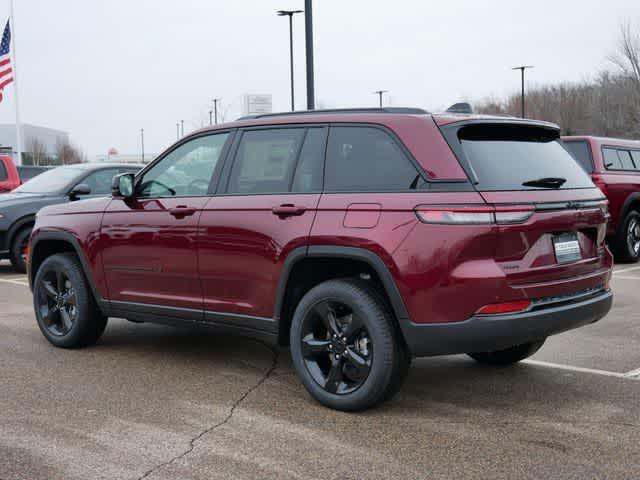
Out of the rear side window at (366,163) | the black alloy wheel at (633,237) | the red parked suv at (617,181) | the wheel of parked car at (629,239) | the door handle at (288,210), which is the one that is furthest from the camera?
the black alloy wheel at (633,237)

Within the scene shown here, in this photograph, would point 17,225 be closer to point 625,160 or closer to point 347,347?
point 347,347

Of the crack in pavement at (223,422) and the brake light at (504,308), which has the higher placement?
the brake light at (504,308)

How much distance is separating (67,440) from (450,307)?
6.89 ft

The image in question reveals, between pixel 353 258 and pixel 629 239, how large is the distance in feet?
30.5

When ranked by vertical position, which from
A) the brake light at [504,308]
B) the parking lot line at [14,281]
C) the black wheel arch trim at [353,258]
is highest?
the black wheel arch trim at [353,258]

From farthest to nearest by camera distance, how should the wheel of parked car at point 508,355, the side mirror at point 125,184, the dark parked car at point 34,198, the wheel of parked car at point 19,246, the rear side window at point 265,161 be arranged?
the wheel of parked car at point 19,246 < the dark parked car at point 34,198 < the side mirror at point 125,184 < the wheel of parked car at point 508,355 < the rear side window at point 265,161

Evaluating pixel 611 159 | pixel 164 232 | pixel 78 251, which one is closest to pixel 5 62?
pixel 611 159

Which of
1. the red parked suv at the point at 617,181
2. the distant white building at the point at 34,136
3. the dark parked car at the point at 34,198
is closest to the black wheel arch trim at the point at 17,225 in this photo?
the dark parked car at the point at 34,198

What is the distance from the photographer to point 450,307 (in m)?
4.21

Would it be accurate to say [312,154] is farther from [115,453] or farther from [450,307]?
[115,453]

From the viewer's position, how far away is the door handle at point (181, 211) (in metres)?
5.42

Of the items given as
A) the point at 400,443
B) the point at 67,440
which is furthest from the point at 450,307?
the point at 67,440

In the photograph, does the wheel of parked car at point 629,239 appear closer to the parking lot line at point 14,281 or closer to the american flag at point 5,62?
the parking lot line at point 14,281

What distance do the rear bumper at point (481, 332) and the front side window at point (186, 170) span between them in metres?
1.94
